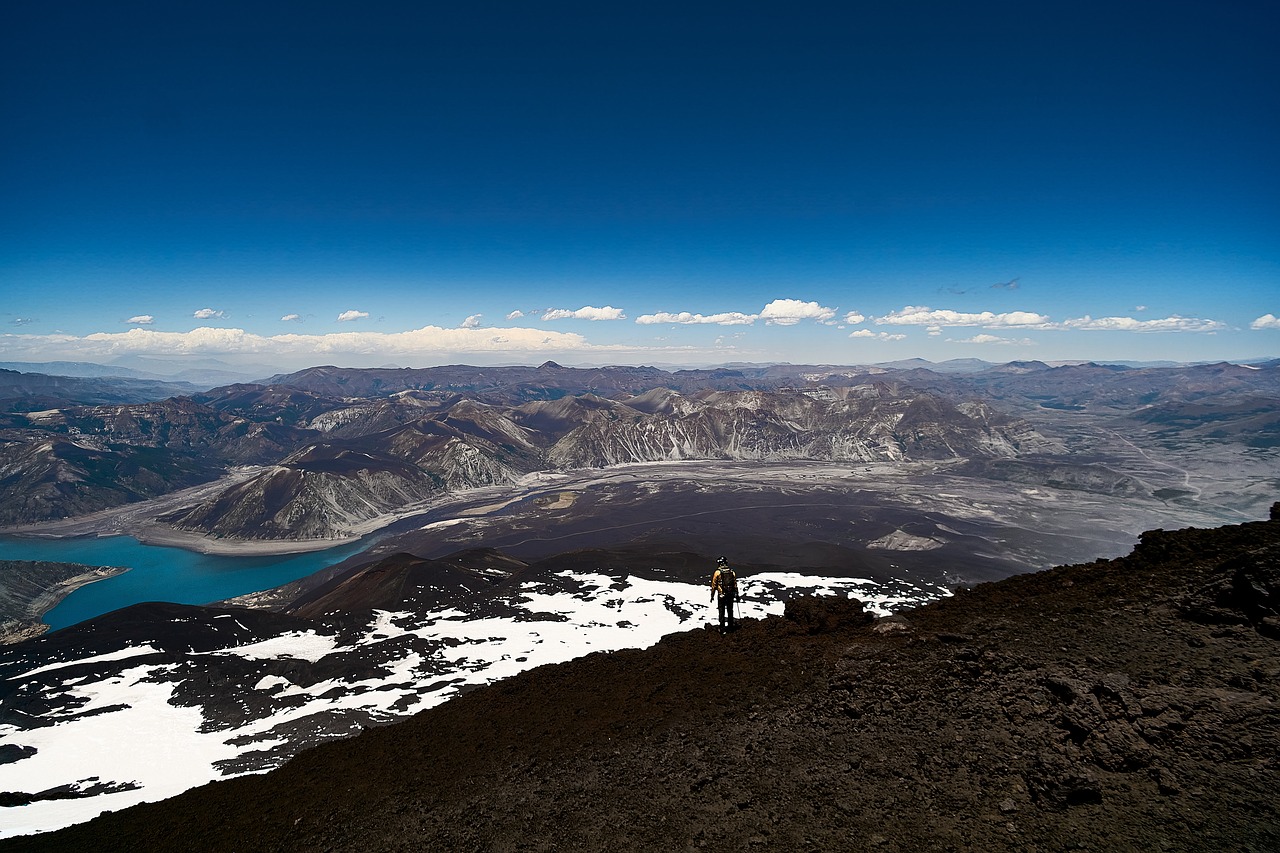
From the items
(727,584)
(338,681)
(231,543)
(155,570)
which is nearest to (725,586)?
(727,584)

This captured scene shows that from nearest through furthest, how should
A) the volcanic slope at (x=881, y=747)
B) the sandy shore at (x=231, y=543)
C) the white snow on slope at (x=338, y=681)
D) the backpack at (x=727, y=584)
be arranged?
the volcanic slope at (x=881, y=747), the backpack at (x=727, y=584), the white snow on slope at (x=338, y=681), the sandy shore at (x=231, y=543)

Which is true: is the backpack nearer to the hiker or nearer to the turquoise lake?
the hiker

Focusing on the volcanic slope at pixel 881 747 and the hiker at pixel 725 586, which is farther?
the hiker at pixel 725 586

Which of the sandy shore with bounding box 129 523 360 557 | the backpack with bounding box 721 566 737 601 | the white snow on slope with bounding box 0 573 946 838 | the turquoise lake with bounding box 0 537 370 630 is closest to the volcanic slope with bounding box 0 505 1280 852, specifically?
the backpack with bounding box 721 566 737 601

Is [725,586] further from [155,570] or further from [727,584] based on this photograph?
[155,570]

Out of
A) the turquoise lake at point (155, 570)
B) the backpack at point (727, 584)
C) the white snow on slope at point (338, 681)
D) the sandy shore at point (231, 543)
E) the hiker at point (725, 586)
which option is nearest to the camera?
the hiker at point (725, 586)

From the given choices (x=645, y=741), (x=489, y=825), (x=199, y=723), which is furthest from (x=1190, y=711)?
(x=199, y=723)

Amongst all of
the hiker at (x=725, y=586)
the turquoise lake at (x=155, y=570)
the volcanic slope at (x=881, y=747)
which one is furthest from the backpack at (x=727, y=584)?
the turquoise lake at (x=155, y=570)

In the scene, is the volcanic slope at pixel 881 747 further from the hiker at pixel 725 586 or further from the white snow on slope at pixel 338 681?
the white snow on slope at pixel 338 681
